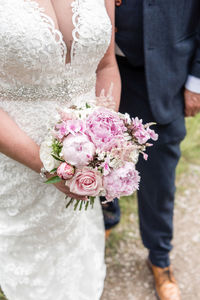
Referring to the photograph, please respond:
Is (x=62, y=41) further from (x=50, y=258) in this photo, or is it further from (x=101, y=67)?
(x=50, y=258)

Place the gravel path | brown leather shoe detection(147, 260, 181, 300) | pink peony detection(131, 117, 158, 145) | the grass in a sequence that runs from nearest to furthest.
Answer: pink peony detection(131, 117, 158, 145), brown leather shoe detection(147, 260, 181, 300), the gravel path, the grass

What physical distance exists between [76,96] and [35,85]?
210 mm

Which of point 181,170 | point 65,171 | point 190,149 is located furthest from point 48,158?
point 190,149

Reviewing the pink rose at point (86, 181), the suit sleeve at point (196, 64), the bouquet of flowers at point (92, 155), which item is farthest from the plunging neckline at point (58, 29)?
the suit sleeve at point (196, 64)

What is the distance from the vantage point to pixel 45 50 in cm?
138

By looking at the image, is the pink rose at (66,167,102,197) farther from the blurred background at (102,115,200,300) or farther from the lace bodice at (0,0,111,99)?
the blurred background at (102,115,200,300)

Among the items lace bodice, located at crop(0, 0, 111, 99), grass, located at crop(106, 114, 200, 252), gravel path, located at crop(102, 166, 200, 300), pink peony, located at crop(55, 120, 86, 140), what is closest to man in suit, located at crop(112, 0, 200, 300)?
gravel path, located at crop(102, 166, 200, 300)

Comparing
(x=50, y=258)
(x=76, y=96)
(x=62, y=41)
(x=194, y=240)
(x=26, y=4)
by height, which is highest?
(x=26, y=4)

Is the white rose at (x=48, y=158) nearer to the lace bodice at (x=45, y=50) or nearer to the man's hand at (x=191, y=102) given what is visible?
the lace bodice at (x=45, y=50)

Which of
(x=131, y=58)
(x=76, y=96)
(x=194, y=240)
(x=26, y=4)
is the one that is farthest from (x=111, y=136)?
(x=194, y=240)

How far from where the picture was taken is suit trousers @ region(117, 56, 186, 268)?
215 centimetres

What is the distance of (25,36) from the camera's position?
1.33 meters

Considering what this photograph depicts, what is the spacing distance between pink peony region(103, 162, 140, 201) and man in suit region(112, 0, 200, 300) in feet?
2.81

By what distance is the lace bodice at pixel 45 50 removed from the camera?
133cm
